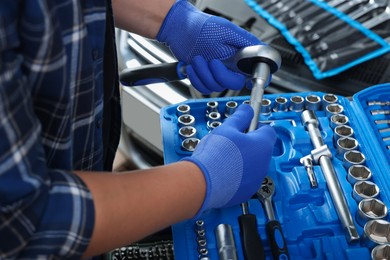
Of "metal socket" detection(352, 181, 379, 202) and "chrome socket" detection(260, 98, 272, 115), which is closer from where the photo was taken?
"metal socket" detection(352, 181, 379, 202)

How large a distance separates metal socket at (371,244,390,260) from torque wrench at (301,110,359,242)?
0.09 ft

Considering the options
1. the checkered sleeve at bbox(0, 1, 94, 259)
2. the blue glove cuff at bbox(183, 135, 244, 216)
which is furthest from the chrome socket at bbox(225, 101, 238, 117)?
the checkered sleeve at bbox(0, 1, 94, 259)

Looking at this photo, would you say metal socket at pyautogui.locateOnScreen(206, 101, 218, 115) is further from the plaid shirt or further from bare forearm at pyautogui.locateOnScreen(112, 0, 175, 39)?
the plaid shirt

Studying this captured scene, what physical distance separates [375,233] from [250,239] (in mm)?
179

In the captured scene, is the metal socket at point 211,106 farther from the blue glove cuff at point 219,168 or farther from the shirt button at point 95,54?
the shirt button at point 95,54

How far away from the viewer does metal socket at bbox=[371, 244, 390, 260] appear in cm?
64

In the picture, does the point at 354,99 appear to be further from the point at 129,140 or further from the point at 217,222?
the point at 129,140

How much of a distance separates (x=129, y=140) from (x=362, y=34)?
644mm

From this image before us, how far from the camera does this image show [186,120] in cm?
84

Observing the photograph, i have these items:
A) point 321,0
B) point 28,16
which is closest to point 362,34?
point 321,0

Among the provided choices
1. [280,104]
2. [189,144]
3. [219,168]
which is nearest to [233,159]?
[219,168]

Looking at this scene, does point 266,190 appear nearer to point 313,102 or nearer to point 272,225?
point 272,225

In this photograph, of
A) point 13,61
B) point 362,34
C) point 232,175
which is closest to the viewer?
point 13,61

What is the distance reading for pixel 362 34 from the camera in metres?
1.05
